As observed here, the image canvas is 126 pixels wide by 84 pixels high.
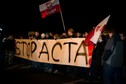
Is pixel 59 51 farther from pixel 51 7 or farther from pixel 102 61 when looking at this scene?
pixel 102 61

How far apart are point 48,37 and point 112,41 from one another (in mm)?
6336

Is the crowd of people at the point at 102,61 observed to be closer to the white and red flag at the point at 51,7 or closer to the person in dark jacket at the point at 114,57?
the person in dark jacket at the point at 114,57

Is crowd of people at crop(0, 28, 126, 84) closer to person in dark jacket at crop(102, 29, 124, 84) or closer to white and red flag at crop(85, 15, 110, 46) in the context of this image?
person in dark jacket at crop(102, 29, 124, 84)

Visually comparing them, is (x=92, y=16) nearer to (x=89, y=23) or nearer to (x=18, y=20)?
(x=89, y=23)

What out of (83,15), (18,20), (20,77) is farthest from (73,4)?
(20,77)

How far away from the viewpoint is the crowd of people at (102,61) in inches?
327

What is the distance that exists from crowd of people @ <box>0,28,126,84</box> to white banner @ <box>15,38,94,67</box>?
0.29m

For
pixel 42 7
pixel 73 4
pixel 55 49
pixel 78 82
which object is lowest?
pixel 78 82

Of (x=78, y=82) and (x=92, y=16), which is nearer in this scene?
(x=78, y=82)

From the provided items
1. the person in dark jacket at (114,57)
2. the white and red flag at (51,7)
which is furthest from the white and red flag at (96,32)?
the white and red flag at (51,7)

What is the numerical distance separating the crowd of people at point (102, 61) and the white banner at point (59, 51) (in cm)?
29

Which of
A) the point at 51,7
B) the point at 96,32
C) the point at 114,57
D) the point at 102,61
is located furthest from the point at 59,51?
the point at 114,57

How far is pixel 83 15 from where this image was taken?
46.3 m

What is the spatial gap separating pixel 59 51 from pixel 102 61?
4535mm
